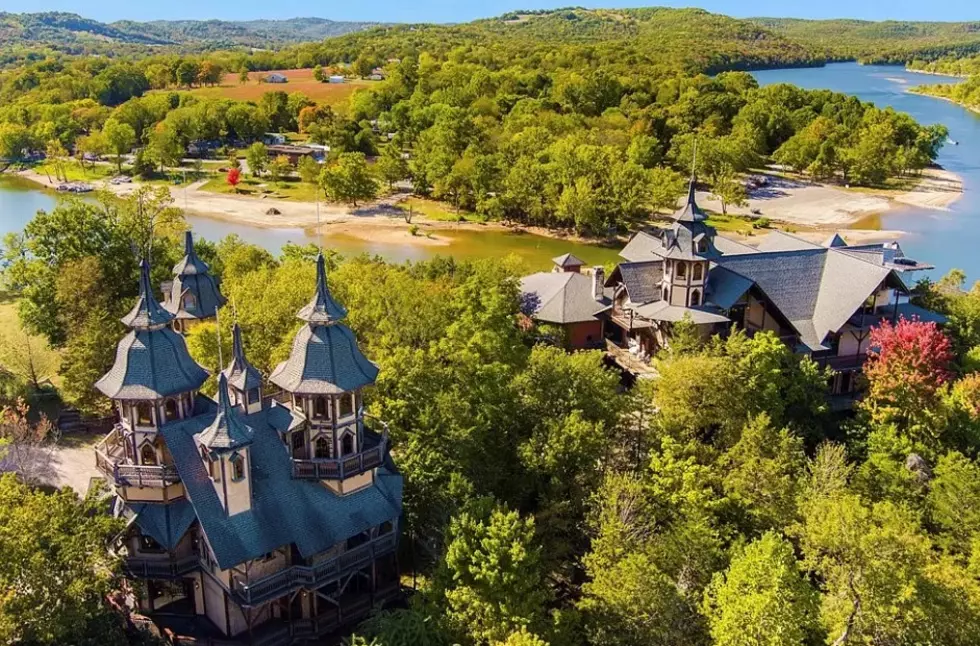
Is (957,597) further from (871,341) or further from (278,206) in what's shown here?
(278,206)

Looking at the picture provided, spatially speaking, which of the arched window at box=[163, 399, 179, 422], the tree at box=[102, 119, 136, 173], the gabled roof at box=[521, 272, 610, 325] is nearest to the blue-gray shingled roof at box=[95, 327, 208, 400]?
the arched window at box=[163, 399, 179, 422]

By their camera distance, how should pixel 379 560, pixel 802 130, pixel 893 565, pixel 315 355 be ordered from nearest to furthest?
pixel 893 565 < pixel 315 355 < pixel 379 560 < pixel 802 130

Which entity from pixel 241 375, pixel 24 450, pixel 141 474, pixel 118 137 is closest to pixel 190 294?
pixel 24 450

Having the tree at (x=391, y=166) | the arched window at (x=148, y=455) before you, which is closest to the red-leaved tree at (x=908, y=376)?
the arched window at (x=148, y=455)

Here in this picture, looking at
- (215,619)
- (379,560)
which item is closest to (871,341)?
(379,560)

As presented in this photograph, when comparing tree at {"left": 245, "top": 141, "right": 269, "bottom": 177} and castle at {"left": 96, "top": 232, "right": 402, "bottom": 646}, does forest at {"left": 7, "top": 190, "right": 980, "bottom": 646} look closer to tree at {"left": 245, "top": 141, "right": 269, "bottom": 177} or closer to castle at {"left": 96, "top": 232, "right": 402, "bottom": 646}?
castle at {"left": 96, "top": 232, "right": 402, "bottom": 646}

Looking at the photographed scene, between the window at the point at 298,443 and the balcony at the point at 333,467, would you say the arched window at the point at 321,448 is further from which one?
the window at the point at 298,443

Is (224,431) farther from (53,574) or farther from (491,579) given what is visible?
(491,579)
